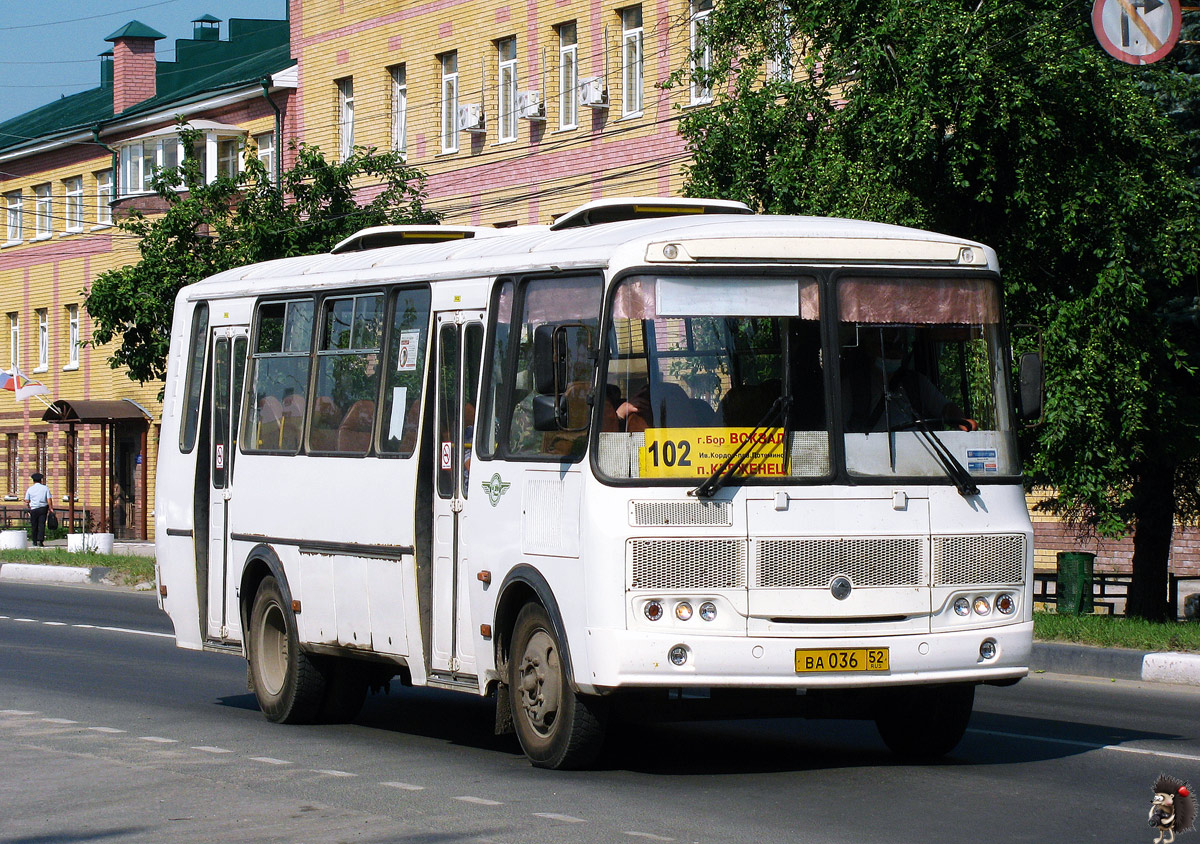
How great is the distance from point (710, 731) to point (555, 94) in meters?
27.7

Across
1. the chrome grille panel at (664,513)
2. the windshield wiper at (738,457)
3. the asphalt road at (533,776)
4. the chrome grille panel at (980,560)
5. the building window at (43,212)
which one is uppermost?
the building window at (43,212)

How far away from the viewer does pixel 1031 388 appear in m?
10.5

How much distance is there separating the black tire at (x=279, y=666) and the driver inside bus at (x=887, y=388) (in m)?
4.34

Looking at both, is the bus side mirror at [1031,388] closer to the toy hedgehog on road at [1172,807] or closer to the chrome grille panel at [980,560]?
the chrome grille panel at [980,560]

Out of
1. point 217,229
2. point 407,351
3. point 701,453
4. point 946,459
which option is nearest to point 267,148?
point 217,229

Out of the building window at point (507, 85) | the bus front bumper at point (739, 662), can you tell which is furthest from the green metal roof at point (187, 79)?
the bus front bumper at point (739, 662)

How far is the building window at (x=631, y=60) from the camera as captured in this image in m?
36.6

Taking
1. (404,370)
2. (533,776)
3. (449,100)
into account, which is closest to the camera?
(533,776)

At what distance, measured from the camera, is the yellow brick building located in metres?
49.0

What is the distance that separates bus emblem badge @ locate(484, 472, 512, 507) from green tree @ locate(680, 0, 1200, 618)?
26.7 ft

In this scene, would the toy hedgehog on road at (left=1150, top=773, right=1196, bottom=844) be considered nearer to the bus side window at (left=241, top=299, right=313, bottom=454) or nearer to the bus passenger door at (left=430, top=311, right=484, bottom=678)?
the bus passenger door at (left=430, top=311, right=484, bottom=678)

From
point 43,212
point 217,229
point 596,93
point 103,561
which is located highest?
point 43,212

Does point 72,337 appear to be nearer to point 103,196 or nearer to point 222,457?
point 103,196

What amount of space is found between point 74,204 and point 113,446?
8386 mm
